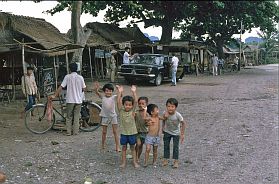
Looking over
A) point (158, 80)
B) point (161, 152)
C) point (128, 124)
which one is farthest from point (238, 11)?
point (128, 124)

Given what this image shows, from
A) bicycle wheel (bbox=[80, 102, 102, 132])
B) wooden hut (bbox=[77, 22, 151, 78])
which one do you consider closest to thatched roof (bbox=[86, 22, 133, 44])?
wooden hut (bbox=[77, 22, 151, 78])

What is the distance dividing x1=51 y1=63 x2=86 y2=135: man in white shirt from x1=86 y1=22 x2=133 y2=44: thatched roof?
17.9 metres

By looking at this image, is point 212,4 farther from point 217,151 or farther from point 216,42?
point 217,151

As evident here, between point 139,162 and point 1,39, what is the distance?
37.9ft

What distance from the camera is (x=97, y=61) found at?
89.5 ft

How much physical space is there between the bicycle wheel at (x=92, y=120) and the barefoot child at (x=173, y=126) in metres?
3.11

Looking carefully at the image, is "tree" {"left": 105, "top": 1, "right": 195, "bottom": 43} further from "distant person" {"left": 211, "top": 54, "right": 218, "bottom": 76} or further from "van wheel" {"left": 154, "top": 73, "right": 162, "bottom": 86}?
"van wheel" {"left": 154, "top": 73, "right": 162, "bottom": 86}

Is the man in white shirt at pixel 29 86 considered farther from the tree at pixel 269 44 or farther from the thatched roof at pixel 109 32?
the tree at pixel 269 44

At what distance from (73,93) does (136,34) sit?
77.4ft

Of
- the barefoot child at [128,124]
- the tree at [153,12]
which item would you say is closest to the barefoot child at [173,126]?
the barefoot child at [128,124]

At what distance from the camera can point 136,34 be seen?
3203cm

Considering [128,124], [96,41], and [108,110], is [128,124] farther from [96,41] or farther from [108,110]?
[96,41]

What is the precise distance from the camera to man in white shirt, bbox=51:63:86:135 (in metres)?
8.86

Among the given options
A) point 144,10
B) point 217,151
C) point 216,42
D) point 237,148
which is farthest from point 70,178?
point 216,42
